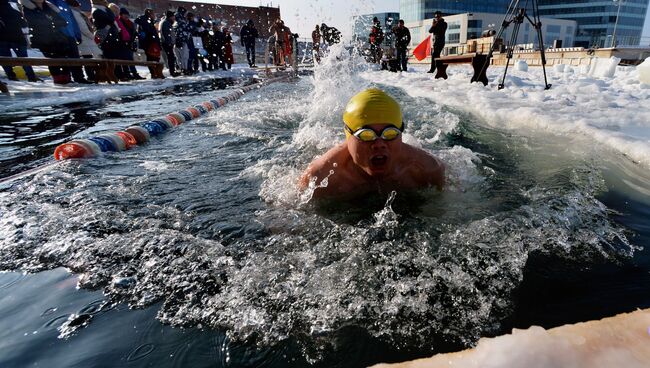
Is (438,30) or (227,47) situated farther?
(227,47)

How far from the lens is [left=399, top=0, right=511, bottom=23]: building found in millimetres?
67875

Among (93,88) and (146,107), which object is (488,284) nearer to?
(146,107)

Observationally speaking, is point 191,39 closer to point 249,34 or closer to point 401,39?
point 249,34

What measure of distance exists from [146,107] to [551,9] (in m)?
80.9

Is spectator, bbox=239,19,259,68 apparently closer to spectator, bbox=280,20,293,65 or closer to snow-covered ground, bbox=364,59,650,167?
spectator, bbox=280,20,293,65

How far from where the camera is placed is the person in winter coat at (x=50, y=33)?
9.42 metres

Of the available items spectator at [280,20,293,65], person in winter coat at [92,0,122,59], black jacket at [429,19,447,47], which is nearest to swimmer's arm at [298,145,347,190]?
black jacket at [429,19,447,47]

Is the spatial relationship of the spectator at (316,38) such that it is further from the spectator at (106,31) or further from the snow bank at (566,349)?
the snow bank at (566,349)

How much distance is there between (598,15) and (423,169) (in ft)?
261

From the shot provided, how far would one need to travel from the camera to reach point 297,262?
Result: 226 cm

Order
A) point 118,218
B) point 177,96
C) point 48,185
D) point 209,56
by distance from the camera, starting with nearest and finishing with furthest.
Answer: point 118,218 < point 48,185 < point 177,96 < point 209,56

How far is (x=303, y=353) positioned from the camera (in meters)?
1.58

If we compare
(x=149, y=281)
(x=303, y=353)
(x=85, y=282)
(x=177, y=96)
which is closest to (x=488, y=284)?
(x=303, y=353)

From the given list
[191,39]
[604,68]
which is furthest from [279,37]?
[604,68]
